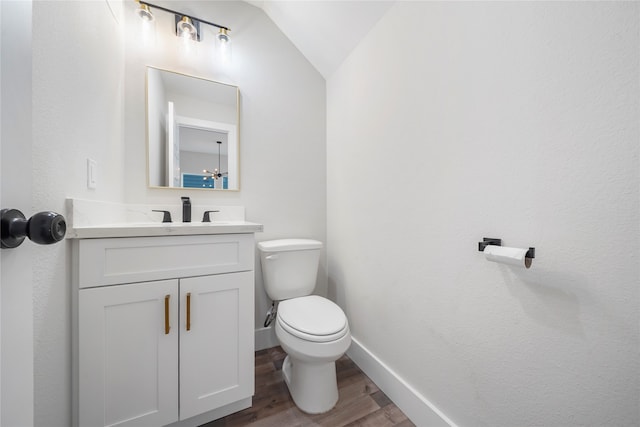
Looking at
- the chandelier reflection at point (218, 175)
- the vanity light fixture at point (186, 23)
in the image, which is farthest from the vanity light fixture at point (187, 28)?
the chandelier reflection at point (218, 175)

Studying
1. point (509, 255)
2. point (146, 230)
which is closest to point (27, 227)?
point (146, 230)

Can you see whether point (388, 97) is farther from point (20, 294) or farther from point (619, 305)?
point (20, 294)

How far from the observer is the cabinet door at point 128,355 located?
87 cm

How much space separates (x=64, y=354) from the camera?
83cm

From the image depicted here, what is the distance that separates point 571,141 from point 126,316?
1.59 meters

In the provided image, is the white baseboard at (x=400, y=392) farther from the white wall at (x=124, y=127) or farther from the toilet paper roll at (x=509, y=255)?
the toilet paper roll at (x=509, y=255)

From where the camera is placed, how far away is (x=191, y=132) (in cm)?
154

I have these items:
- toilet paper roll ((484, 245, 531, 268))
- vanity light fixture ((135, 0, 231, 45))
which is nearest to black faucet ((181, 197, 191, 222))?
vanity light fixture ((135, 0, 231, 45))

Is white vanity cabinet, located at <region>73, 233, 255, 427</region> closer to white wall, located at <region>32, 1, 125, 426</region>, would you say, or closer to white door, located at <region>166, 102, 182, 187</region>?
white wall, located at <region>32, 1, 125, 426</region>

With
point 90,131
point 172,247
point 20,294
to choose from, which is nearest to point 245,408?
point 172,247

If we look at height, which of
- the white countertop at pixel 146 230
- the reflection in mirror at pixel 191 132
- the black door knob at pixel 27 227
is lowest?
the white countertop at pixel 146 230

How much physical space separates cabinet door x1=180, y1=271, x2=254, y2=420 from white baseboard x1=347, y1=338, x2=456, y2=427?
701 millimetres

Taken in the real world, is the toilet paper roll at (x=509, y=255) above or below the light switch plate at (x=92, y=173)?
below

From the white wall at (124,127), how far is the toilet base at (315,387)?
0.61m
